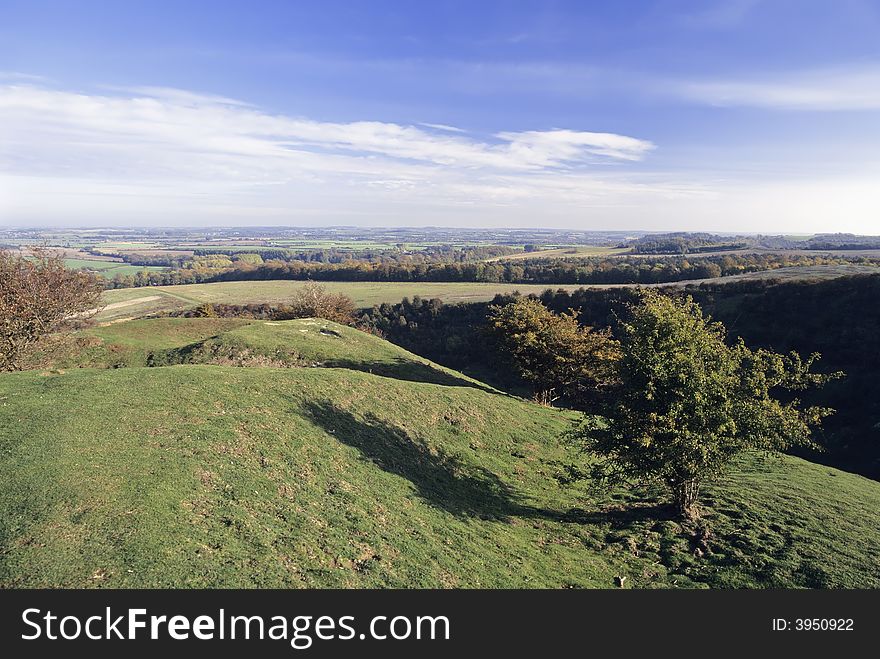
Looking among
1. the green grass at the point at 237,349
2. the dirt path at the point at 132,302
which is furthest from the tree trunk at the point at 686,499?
the dirt path at the point at 132,302

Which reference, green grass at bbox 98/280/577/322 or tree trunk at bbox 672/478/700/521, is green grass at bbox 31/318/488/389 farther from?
green grass at bbox 98/280/577/322

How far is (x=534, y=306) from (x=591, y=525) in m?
28.3

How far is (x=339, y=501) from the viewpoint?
16922 millimetres

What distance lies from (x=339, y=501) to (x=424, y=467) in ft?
20.5

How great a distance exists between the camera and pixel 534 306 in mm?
46000

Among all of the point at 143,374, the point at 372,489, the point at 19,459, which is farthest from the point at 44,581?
Answer: the point at 143,374

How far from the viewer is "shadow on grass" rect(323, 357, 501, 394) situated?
3956 cm

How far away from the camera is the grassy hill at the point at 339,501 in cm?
1229

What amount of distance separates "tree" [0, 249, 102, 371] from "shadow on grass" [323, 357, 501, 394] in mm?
18376

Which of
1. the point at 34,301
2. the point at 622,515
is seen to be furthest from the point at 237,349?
the point at 622,515

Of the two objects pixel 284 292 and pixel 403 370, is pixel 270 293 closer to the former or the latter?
pixel 284 292

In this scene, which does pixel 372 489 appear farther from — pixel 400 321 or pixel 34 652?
pixel 400 321

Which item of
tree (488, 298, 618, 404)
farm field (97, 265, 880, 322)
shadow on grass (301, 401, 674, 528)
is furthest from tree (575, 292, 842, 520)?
farm field (97, 265, 880, 322)

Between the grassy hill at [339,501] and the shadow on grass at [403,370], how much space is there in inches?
395
